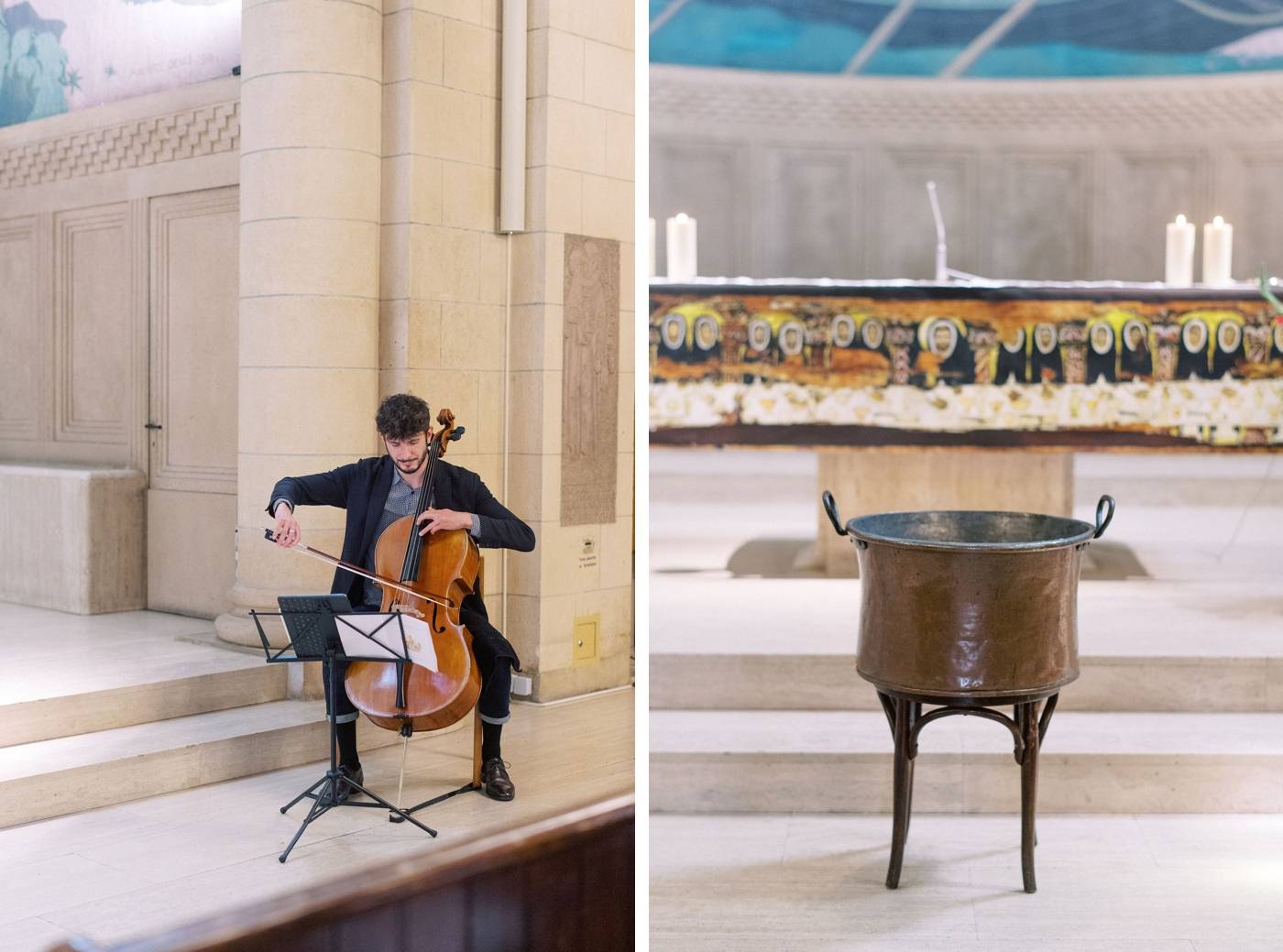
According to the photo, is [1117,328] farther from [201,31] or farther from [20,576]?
[20,576]

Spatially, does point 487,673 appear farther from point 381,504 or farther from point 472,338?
point 472,338

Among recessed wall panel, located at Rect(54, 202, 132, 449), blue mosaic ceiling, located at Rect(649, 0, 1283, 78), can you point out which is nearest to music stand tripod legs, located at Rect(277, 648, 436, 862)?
recessed wall panel, located at Rect(54, 202, 132, 449)

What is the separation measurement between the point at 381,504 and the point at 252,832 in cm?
96

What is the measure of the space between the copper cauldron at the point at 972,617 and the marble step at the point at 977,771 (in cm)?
68

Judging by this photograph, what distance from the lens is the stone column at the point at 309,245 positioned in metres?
4.50

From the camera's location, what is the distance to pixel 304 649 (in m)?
3.65

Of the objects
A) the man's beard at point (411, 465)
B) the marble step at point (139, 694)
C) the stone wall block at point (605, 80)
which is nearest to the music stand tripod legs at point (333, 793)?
the man's beard at point (411, 465)

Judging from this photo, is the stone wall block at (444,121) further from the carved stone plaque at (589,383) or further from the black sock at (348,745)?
the black sock at (348,745)

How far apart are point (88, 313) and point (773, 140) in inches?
129

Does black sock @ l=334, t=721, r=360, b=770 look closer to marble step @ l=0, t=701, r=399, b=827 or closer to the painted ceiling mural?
marble step @ l=0, t=701, r=399, b=827

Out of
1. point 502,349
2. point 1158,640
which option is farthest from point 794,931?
point 502,349

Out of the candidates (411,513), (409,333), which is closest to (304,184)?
(409,333)

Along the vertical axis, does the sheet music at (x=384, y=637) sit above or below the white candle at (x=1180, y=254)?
below

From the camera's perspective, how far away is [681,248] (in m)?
5.21
